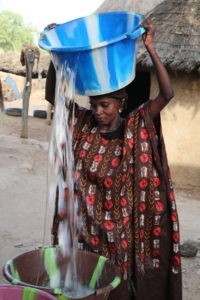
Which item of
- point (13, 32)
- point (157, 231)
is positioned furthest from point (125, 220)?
point (13, 32)

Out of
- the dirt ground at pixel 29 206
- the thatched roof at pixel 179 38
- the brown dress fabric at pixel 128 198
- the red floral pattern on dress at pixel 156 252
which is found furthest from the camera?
the thatched roof at pixel 179 38

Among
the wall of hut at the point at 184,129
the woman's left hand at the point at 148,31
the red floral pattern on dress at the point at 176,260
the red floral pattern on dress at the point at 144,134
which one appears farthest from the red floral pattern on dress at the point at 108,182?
the wall of hut at the point at 184,129

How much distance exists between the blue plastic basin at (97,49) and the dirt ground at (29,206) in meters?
0.80

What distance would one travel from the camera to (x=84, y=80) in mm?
2068

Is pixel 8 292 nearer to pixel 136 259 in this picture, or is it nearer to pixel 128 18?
pixel 136 259

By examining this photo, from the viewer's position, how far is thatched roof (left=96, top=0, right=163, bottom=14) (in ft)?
32.9

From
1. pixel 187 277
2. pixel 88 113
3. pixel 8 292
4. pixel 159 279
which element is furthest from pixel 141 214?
pixel 187 277

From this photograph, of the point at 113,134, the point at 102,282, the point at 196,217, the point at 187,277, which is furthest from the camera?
the point at 196,217

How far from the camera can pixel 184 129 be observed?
685 cm

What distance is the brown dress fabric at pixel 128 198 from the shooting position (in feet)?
7.04

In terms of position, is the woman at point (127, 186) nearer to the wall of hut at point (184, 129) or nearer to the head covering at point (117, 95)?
the head covering at point (117, 95)

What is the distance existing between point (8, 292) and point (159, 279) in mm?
938

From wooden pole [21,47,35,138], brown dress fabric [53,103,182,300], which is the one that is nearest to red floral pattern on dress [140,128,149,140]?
brown dress fabric [53,103,182,300]

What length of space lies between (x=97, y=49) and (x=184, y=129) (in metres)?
5.08
